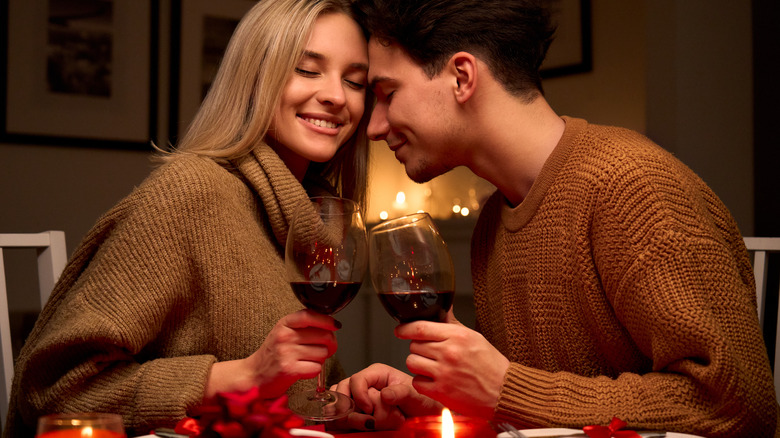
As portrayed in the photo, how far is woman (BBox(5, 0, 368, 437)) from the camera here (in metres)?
1.22

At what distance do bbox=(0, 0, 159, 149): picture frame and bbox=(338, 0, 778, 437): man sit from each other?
7.19 feet

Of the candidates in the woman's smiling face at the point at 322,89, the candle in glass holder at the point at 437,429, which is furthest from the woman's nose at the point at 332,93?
the candle in glass holder at the point at 437,429

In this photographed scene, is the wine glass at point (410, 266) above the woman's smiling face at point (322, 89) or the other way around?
the other way around

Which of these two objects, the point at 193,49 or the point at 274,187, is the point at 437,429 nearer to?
the point at 274,187

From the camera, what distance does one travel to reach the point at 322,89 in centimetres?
164

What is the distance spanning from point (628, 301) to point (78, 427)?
825 mm

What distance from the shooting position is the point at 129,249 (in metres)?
1.32

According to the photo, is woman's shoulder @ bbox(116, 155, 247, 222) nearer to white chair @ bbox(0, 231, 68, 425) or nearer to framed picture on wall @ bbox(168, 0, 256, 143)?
white chair @ bbox(0, 231, 68, 425)

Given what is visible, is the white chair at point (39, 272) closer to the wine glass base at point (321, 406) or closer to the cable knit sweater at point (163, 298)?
the cable knit sweater at point (163, 298)

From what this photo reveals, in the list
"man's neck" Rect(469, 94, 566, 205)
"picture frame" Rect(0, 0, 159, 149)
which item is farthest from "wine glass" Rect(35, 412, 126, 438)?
"picture frame" Rect(0, 0, 159, 149)

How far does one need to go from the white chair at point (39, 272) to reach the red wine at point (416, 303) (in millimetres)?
1042

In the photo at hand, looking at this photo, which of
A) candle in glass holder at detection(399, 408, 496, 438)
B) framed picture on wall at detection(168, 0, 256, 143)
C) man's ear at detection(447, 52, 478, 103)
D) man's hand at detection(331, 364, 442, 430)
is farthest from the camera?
framed picture on wall at detection(168, 0, 256, 143)

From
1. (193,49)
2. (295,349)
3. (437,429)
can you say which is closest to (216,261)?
(295,349)

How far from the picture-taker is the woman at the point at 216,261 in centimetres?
122
